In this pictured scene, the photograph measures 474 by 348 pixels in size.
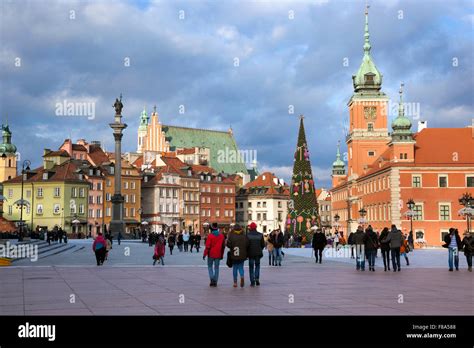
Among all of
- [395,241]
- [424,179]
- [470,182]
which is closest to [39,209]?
[424,179]

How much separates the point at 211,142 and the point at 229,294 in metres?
141

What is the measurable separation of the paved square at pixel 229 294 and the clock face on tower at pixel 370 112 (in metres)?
81.1

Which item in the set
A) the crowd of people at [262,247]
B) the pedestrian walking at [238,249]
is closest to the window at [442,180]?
the crowd of people at [262,247]

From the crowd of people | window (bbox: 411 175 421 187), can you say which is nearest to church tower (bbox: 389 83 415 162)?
window (bbox: 411 175 421 187)

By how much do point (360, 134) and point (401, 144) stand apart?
26.7 metres

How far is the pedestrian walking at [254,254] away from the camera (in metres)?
17.6

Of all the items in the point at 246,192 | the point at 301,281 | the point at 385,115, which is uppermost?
the point at 385,115

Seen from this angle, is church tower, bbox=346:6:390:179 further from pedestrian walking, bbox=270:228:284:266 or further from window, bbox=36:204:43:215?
pedestrian walking, bbox=270:228:284:266

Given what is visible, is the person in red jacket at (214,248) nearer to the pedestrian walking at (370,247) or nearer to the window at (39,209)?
the pedestrian walking at (370,247)

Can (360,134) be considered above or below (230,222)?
above

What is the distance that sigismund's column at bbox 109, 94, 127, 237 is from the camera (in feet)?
207
